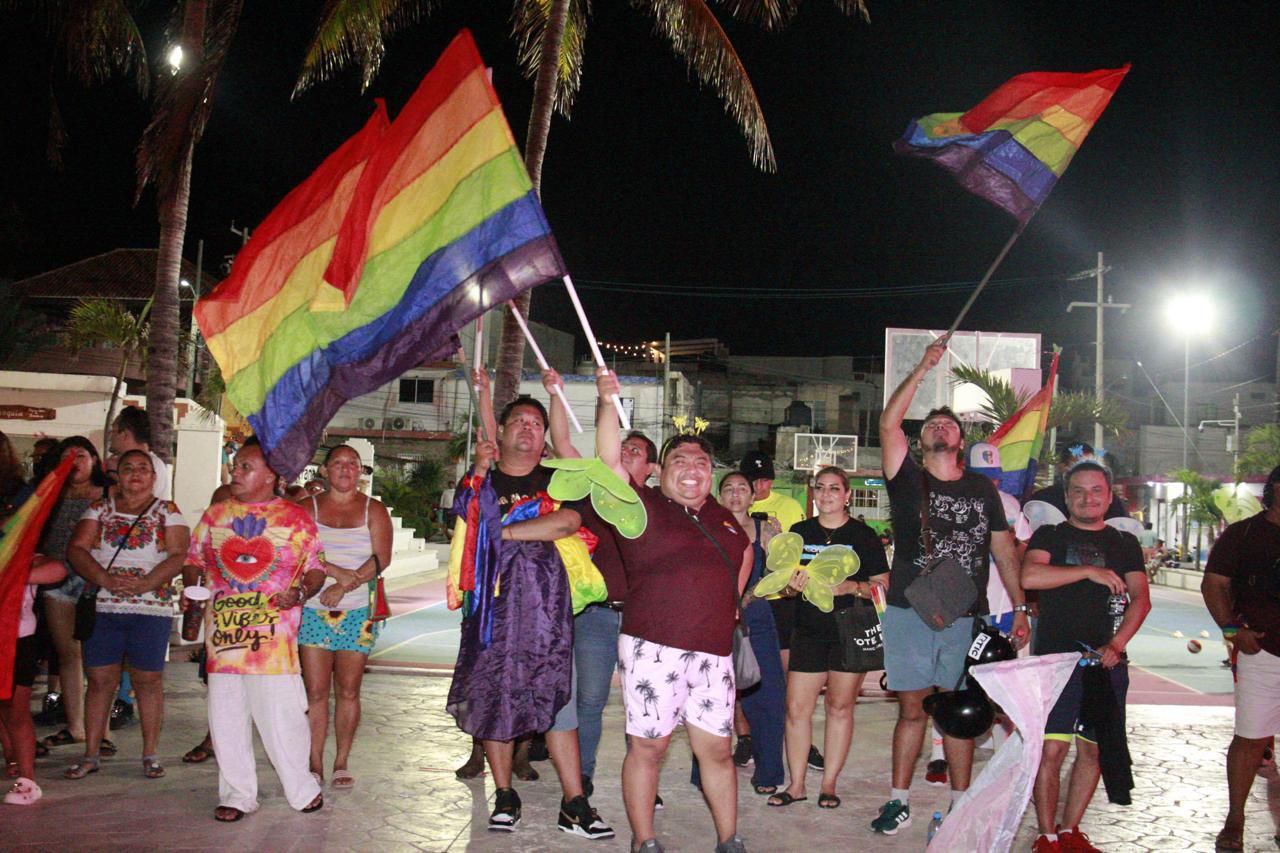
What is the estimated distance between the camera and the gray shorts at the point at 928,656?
5898mm

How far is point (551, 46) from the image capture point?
11.8 m

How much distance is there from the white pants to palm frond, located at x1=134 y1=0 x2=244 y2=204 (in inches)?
285

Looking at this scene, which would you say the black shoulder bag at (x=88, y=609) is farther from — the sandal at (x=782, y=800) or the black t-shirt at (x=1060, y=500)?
the black t-shirt at (x=1060, y=500)

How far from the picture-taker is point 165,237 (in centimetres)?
1178

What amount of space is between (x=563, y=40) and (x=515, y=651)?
9.31m

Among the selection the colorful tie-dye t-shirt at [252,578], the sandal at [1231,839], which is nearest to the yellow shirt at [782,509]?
the sandal at [1231,839]

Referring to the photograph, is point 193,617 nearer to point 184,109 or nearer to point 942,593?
point 942,593

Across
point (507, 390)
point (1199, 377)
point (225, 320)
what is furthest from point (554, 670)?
point (1199, 377)

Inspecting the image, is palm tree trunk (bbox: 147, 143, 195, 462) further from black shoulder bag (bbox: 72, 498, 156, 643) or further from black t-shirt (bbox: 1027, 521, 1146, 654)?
black t-shirt (bbox: 1027, 521, 1146, 654)

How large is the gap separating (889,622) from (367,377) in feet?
9.82

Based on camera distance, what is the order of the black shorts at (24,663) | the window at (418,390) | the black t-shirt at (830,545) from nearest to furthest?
the black shorts at (24,663) < the black t-shirt at (830,545) < the window at (418,390)

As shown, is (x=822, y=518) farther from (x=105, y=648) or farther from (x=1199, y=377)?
(x=1199, y=377)

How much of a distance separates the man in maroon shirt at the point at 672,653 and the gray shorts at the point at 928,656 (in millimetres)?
1353

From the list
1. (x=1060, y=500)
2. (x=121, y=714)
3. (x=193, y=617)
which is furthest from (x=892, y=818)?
(x=121, y=714)
